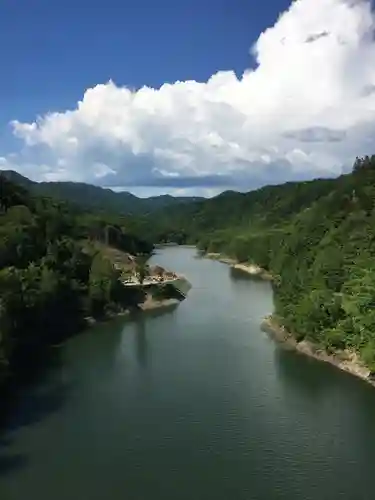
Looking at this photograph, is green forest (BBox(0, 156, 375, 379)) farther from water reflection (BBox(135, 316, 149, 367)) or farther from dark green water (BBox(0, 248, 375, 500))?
water reflection (BBox(135, 316, 149, 367))

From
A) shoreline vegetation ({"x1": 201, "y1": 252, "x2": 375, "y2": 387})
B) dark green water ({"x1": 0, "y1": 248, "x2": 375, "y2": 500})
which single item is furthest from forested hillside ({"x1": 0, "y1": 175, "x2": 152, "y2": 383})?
shoreline vegetation ({"x1": 201, "y1": 252, "x2": 375, "y2": 387})

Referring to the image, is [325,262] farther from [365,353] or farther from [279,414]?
[279,414]

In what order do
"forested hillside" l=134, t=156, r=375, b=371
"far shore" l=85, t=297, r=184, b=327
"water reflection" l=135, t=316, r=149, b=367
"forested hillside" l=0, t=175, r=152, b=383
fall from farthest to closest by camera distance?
"far shore" l=85, t=297, r=184, b=327
"forested hillside" l=0, t=175, r=152, b=383
"water reflection" l=135, t=316, r=149, b=367
"forested hillside" l=134, t=156, r=375, b=371

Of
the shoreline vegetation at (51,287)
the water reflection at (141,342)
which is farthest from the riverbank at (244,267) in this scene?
the water reflection at (141,342)

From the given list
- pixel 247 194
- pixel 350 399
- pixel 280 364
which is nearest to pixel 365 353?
pixel 350 399

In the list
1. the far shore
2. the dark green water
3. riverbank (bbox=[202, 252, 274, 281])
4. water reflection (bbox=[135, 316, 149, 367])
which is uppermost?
riverbank (bbox=[202, 252, 274, 281])

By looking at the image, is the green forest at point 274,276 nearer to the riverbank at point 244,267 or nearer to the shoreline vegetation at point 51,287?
the shoreline vegetation at point 51,287
